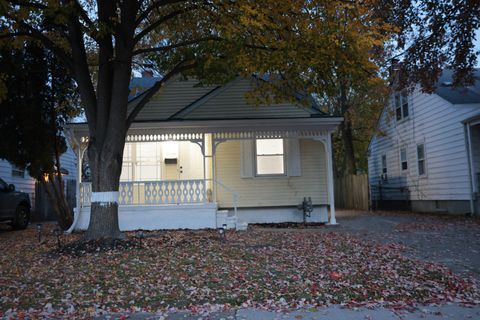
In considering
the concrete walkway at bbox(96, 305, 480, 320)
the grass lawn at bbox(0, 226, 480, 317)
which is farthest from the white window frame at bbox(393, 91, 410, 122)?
the concrete walkway at bbox(96, 305, 480, 320)

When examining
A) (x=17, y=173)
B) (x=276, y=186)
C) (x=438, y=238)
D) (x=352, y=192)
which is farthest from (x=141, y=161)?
(x=352, y=192)

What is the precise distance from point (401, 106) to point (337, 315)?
61.7ft

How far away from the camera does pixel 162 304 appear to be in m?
5.60

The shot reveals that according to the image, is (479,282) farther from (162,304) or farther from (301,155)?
(301,155)

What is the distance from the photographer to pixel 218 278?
6617mm

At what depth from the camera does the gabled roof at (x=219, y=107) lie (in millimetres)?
14281

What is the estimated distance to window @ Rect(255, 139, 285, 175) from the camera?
49.0ft

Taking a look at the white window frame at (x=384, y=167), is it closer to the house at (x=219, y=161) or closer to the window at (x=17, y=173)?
the house at (x=219, y=161)

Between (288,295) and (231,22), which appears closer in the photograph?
(288,295)

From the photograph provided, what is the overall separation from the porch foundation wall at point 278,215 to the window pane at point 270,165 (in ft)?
4.12

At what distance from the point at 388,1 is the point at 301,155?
5.44 metres

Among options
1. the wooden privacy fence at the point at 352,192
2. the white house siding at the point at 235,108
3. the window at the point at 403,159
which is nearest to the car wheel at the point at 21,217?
the white house siding at the point at 235,108

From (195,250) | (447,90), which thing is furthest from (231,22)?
(447,90)

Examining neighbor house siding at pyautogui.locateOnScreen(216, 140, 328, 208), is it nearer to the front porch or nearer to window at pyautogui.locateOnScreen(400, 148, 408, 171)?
the front porch
